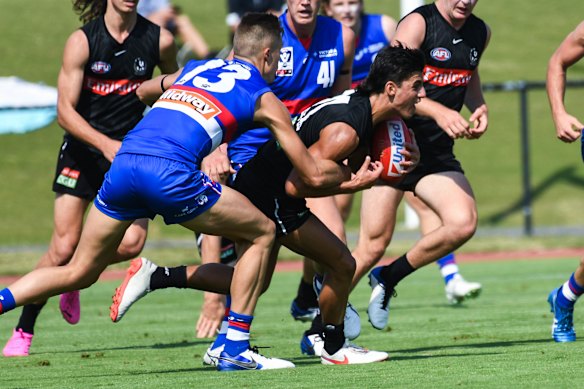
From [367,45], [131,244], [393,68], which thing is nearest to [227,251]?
[131,244]

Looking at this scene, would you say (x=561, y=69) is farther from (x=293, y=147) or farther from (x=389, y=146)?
(x=293, y=147)

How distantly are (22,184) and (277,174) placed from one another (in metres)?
13.7

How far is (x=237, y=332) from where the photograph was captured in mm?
6512

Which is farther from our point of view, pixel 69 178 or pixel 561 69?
pixel 69 178

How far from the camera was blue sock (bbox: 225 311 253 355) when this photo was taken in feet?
21.4

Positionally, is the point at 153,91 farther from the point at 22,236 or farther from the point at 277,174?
A: the point at 22,236

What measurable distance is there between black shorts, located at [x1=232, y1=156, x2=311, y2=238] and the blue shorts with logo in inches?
18.1

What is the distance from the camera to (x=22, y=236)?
17.7 m

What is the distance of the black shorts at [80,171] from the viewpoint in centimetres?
856

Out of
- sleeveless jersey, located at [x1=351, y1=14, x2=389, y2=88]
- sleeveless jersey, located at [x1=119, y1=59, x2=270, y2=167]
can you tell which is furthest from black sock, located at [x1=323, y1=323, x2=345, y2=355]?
sleeveless jersey, located at [x1=351, y1=14, x2=389, y2=88]

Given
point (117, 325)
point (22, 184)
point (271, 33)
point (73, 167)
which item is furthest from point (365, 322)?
point (22, 184)

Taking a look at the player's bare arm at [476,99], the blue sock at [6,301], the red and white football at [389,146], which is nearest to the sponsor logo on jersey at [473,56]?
the player's bare arm at [476,99]

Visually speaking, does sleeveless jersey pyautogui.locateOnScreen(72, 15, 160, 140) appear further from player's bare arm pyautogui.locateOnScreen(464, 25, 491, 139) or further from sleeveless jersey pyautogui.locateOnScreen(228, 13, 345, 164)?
player's bare arm pyautogui.locateOnScreen(464, 25, 491, 139)

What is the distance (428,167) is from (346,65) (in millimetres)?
944
